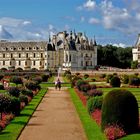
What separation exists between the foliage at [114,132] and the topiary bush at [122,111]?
0.58 ft

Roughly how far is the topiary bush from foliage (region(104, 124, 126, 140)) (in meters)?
0.18

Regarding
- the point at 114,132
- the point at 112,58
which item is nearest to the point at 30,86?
the point at 114,132

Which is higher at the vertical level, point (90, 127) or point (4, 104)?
point (4, 104)

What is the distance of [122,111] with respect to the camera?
14938mm

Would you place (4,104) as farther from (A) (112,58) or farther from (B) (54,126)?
(A) (112,58)

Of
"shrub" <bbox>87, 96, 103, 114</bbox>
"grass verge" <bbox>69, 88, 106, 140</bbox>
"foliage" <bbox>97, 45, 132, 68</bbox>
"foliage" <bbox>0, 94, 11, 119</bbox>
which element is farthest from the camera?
"foliage" <bbox>97, 45, 132, 68</bbox>

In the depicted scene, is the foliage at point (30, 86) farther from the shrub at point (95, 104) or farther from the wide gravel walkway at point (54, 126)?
the shrub at point (95, 104)

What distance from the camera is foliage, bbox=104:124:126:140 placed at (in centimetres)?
1454

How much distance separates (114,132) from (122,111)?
748 millimetres

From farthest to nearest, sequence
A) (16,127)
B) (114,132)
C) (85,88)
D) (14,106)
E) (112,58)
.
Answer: (112,58), (85,88), (14,106), (16,127), (114,132)

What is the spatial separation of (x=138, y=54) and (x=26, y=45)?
2787 cm

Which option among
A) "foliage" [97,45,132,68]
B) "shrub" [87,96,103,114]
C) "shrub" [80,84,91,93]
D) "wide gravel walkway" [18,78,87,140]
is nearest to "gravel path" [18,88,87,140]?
"wide gravel walkway" [18,78,87,140]

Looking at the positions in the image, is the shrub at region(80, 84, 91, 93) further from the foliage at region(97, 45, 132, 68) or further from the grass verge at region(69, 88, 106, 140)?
the foliage at region(97, 45, 132, 68)

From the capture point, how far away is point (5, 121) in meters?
18.5
